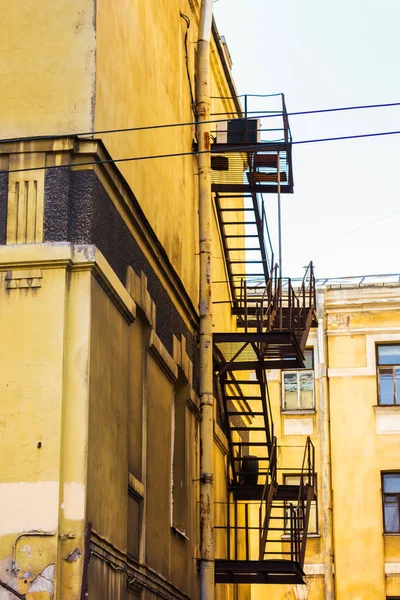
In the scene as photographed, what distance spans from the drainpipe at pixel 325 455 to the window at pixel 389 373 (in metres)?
1.51

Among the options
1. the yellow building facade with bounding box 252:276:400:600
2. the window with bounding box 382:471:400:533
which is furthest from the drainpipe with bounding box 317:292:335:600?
the window with bounding box 382:471:400:533

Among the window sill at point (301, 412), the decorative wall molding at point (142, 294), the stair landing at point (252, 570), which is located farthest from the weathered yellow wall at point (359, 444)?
the decorative wall molding at point (142, 294)

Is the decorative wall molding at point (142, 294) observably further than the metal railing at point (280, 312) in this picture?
No

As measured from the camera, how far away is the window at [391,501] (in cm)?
3153

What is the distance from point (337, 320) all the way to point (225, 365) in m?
→ 15.1

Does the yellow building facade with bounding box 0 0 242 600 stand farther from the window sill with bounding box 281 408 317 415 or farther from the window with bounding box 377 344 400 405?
the window with bounding box 377 344 400 405

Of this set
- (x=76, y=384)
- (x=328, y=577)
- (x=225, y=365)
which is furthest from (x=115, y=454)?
(x=328, y=577)

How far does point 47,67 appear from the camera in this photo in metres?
12.2

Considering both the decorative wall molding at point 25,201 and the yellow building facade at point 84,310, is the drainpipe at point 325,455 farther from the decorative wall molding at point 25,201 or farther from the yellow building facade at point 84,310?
the decorative wall molding at point 25,201

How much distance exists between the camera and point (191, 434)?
16812 millimetres

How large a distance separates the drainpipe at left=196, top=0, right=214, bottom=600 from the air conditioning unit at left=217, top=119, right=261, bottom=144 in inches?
21.9

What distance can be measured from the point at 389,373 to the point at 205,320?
1629 centimetres

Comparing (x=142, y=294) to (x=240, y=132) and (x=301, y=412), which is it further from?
(x=301, y=412)

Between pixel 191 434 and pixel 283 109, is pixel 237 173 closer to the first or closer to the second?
pixel 283 109
